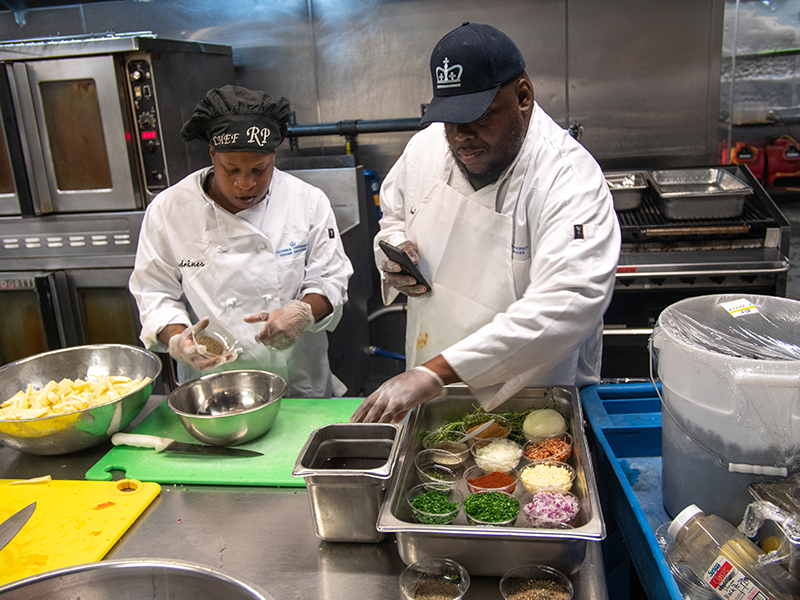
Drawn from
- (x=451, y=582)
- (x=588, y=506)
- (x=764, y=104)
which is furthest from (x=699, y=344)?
(x=764, y=104)

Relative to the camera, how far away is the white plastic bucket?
3.31ft

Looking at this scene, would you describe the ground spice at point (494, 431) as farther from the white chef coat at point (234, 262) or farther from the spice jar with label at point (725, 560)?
the white chef coat at point (234, 262)

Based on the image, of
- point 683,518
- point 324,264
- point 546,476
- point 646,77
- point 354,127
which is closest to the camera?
point 683,518

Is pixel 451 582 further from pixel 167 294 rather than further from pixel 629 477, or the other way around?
pixel 167 294

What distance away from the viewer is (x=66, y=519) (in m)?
1.27

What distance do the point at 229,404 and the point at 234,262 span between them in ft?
1.73

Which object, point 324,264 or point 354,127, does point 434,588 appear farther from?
point 354,127

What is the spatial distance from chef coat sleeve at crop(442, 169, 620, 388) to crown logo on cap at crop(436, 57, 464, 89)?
402mm

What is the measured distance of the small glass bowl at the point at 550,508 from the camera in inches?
41.6

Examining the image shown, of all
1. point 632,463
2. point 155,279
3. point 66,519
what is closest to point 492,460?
point 632,463

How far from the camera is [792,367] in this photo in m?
0.99

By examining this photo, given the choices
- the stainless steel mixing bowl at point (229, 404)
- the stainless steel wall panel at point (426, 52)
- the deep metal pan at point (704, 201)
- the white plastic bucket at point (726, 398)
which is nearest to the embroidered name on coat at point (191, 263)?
the stainless steel mixing bowl at point (229, 404)

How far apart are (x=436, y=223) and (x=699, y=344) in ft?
2.72

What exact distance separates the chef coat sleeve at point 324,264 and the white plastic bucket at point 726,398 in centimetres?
113
